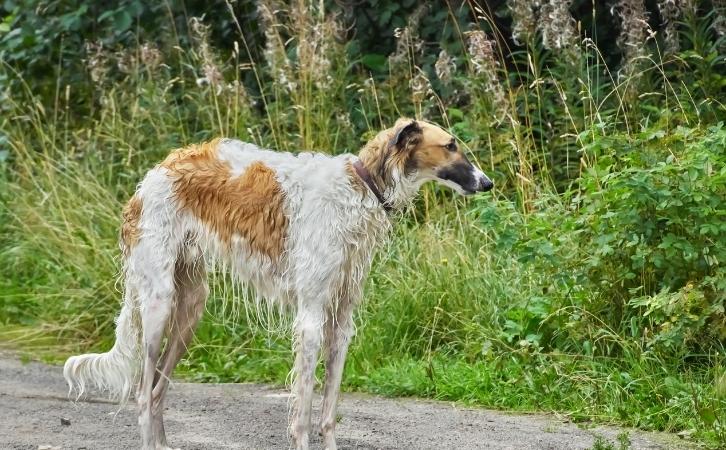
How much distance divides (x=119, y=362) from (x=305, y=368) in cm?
110

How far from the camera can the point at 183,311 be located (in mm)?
6711

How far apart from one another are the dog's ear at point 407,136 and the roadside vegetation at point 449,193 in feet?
4.36

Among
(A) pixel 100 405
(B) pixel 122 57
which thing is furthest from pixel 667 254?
(B) pixel 122 57

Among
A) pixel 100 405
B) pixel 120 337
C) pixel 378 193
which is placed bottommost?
pixel 100 405

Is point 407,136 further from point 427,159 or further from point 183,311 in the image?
point 183,311

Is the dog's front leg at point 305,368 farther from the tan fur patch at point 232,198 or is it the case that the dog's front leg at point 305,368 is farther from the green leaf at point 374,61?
the green leaf at point 374,61

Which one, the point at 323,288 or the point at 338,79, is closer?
the point at 323,288

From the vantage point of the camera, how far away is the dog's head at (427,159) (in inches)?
242

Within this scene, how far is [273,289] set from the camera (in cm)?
634

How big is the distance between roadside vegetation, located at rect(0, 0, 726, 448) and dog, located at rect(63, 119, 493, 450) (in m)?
0.66

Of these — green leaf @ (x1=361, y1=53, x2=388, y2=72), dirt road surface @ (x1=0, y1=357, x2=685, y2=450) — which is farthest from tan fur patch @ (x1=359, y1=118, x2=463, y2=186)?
green leaf @ (x1=361, y1=53, x2=388, y2=72)

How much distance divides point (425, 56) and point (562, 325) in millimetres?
3662

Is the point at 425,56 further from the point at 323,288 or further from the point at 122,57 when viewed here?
the point at 323,288

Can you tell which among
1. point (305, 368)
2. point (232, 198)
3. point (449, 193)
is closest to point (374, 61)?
point (449, 193)
